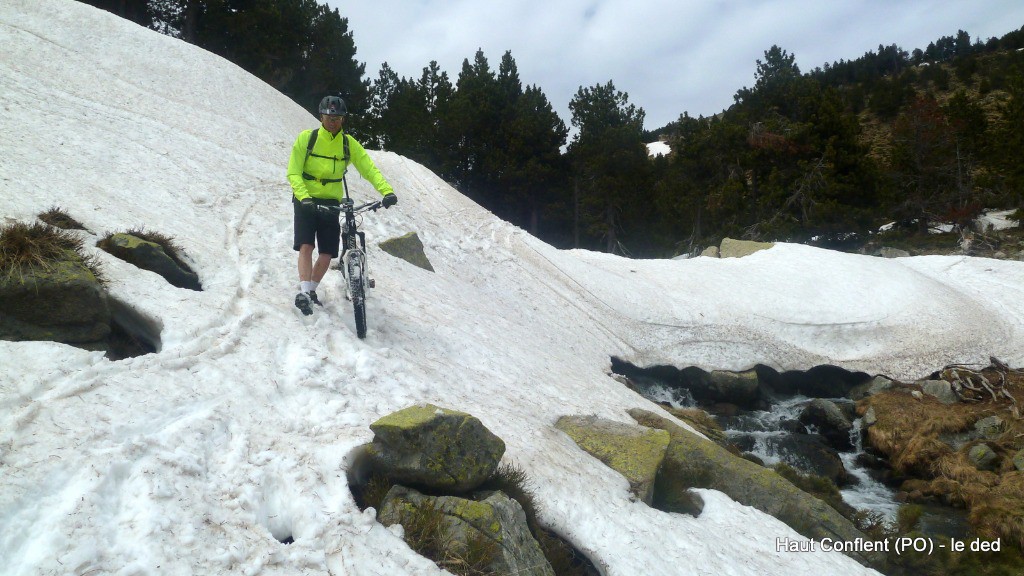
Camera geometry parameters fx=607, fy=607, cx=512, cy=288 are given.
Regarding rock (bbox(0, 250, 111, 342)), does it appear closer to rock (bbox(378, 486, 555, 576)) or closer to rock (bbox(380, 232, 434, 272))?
rock (bbox(378, 486, 555, 576))

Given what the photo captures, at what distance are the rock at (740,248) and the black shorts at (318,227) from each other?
67.7 ft

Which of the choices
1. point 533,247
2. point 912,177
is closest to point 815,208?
point 912,177

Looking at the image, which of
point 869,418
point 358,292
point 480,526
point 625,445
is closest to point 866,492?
point 869,418

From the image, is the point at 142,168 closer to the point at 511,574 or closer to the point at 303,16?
the point at 511,574

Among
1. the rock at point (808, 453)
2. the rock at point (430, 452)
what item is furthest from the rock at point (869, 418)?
the rock at point (430, 452)

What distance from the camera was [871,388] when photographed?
1809 centimetres

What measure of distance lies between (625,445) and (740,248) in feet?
65.9

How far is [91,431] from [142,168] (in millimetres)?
10950

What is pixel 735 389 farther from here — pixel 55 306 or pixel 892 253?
pixel 892 253

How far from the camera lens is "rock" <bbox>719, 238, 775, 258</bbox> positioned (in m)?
25.8

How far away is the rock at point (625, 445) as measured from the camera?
782 centimetres

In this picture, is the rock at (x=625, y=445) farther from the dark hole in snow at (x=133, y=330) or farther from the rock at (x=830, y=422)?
the rock at (x=830, y=422)

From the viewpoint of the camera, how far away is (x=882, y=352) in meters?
19.3

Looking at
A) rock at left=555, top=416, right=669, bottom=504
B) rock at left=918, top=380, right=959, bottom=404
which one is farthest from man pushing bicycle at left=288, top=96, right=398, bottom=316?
rock at left=918, top=380, right=959, bottom=404
